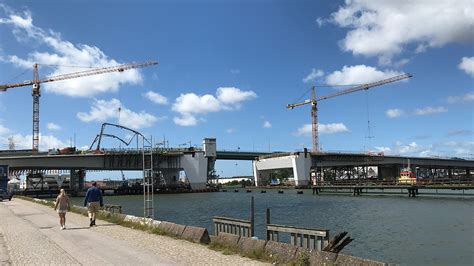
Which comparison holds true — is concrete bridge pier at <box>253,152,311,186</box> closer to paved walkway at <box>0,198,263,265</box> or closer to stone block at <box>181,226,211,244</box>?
paved walkway at <box>0,198,263,265</box>

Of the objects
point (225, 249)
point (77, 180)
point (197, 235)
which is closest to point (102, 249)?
point (197, 235)

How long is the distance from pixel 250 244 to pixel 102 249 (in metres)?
5.69

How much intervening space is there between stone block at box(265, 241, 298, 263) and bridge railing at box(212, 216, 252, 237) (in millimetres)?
4811

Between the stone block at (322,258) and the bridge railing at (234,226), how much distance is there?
6826 millimetres

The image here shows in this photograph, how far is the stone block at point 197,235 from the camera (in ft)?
61.2

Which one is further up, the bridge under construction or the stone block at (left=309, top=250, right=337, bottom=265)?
the bridge under construction

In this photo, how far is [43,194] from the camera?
14088cm

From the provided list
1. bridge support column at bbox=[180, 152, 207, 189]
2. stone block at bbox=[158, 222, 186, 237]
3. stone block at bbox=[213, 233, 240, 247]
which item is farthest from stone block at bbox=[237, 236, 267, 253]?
bridge support column at bbox=[180, 152, 207, 189]

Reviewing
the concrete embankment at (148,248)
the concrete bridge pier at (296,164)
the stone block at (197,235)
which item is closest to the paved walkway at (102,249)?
the concrete embankment at (148,248)

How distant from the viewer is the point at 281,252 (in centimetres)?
1433

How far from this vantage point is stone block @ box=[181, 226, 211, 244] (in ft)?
61.2

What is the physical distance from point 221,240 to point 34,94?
178615 mm

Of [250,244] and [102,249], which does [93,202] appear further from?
[250,244]

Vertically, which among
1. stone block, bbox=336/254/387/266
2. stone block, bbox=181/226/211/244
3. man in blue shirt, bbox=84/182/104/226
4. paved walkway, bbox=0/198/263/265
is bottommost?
paved walkway, bbox=0/198/263/265
